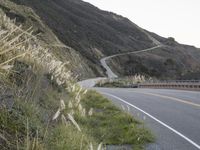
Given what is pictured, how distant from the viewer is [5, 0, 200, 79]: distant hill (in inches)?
4444

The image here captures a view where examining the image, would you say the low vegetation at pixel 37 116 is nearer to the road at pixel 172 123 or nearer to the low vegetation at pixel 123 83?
the road at pixel 172 123

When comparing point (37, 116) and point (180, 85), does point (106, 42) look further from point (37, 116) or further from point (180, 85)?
point (37, 116)

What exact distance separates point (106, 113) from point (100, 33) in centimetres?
13461

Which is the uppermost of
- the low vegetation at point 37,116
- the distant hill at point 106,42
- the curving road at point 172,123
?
the distant hill at point 106,42

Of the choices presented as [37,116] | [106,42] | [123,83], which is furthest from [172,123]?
[106,42]

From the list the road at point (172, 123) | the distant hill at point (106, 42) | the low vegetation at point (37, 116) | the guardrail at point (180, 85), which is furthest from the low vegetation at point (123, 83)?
the low vegetation at point (37, 116)

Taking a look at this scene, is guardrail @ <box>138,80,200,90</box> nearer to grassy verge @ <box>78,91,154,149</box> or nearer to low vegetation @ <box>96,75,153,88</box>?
low vegetation @ <box>96,75,153,88</box>

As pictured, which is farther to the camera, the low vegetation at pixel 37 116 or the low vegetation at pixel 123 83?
the low vegetation at pixel 123 83

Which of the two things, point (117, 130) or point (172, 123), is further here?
point (172, 123)

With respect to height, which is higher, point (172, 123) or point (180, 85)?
point (180, 85)

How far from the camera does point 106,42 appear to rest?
14412cm

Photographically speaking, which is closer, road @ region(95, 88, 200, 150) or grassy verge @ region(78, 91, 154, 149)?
grassy verge @ region(78, 91, 154, 149)

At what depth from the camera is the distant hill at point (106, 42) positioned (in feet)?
370

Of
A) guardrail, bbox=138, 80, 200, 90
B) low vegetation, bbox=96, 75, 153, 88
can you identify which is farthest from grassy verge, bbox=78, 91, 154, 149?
low vegetation, bbox=96, 75, 153, 88
